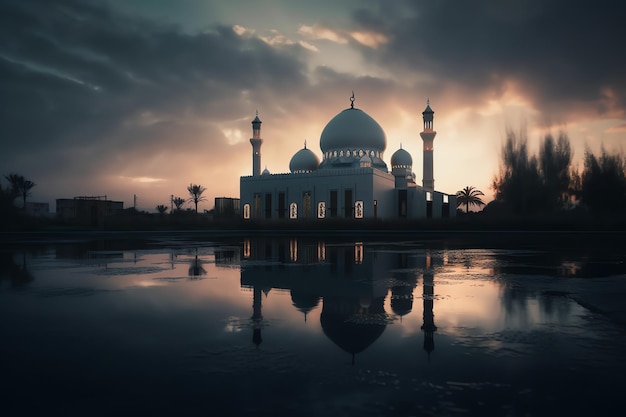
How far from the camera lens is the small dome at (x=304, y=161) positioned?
56344 millimetres

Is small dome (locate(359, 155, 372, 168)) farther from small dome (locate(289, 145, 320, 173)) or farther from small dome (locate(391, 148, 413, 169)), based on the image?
small dome (locate(391, 148, 413, 169))

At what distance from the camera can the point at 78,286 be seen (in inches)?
336

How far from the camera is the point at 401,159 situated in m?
58.7

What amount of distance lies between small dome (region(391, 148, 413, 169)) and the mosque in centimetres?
487

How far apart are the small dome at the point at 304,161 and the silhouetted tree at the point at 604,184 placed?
2924 centimetres

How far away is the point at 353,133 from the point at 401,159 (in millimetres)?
10672

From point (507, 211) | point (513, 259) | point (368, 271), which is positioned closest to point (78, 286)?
point (368, 271)

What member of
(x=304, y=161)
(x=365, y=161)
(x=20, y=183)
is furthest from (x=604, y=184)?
(x=20, y=183)

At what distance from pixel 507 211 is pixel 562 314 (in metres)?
36.3

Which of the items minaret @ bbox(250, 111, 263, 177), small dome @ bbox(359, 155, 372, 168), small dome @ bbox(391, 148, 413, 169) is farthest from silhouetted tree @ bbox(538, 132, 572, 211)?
minaret @ bbox(250, 111, 263, 177)

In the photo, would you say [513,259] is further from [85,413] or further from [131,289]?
[85,413]

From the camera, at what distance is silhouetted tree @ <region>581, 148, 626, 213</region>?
124 feet

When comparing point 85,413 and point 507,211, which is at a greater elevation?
point 507,211

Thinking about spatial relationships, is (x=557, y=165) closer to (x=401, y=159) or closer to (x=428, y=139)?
(x=428, y=139)
